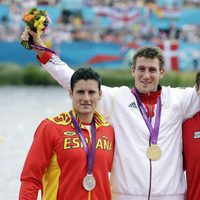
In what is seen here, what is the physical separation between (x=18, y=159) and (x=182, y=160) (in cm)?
795

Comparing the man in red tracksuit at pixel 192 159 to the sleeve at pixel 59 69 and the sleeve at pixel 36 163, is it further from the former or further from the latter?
the sleeve at pixel 36 163

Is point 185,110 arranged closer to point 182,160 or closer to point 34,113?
point 182,160

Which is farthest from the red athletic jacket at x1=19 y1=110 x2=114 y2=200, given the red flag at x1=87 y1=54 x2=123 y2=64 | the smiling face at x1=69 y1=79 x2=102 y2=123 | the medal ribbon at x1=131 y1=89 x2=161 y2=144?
the red flag at x1=87 y1=54 x2=123 y2=64

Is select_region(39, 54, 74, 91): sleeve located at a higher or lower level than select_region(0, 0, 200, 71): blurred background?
lower

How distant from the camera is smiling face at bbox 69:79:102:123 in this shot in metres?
4.80

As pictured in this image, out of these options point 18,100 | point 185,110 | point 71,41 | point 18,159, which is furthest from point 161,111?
point 71,41

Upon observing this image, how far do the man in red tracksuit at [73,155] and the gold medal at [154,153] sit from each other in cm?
32

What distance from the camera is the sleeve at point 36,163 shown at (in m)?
4.73

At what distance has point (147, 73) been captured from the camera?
5.12 m

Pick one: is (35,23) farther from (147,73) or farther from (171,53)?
(171,53)

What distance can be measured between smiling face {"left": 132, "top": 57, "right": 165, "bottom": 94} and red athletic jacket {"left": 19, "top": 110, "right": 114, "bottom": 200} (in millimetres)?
571

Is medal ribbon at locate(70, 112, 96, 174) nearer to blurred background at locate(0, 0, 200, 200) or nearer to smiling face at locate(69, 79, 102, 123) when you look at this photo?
smiling face at locate(69, 79, 102, 123)

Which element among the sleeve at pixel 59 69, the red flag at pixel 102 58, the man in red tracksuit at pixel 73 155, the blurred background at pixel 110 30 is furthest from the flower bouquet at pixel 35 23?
the red flag at pixel 102 58

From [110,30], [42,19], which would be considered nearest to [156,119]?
[42,19]
